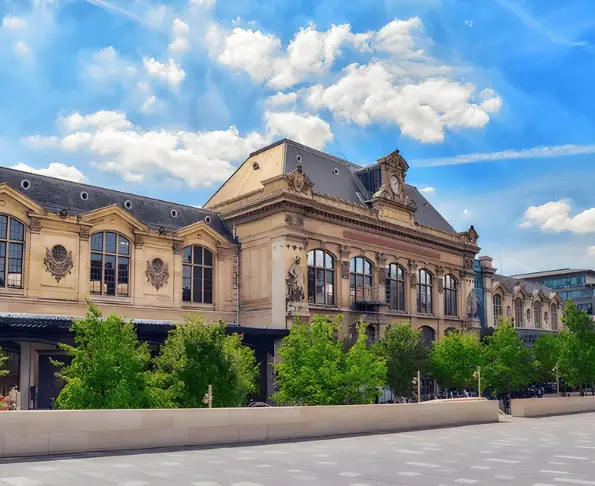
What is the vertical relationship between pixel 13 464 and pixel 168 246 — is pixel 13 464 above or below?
below

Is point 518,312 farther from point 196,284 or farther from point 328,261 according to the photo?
point 196,284

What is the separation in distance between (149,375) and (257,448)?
6.80m

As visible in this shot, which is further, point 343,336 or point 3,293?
point 343,336

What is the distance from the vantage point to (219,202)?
5653 cm

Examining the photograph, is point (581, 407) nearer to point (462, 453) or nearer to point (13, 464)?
point (462, 453)

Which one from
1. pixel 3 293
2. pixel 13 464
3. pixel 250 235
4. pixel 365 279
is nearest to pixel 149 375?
pixel 13 464

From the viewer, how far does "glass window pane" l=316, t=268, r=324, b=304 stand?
1983 inches

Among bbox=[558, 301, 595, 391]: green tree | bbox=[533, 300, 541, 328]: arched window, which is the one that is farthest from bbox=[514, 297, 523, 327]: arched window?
bbox=[558, 301, 595, 391]: green tree

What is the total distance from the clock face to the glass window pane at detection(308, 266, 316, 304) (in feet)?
41.8

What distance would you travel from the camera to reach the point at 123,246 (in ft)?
143

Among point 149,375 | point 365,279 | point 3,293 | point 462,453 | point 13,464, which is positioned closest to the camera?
point 13,464

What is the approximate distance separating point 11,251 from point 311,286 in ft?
68.3

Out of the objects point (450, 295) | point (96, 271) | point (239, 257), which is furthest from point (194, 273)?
point (450, 295)

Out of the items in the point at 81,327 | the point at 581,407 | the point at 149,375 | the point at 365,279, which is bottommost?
the point at 581,407
